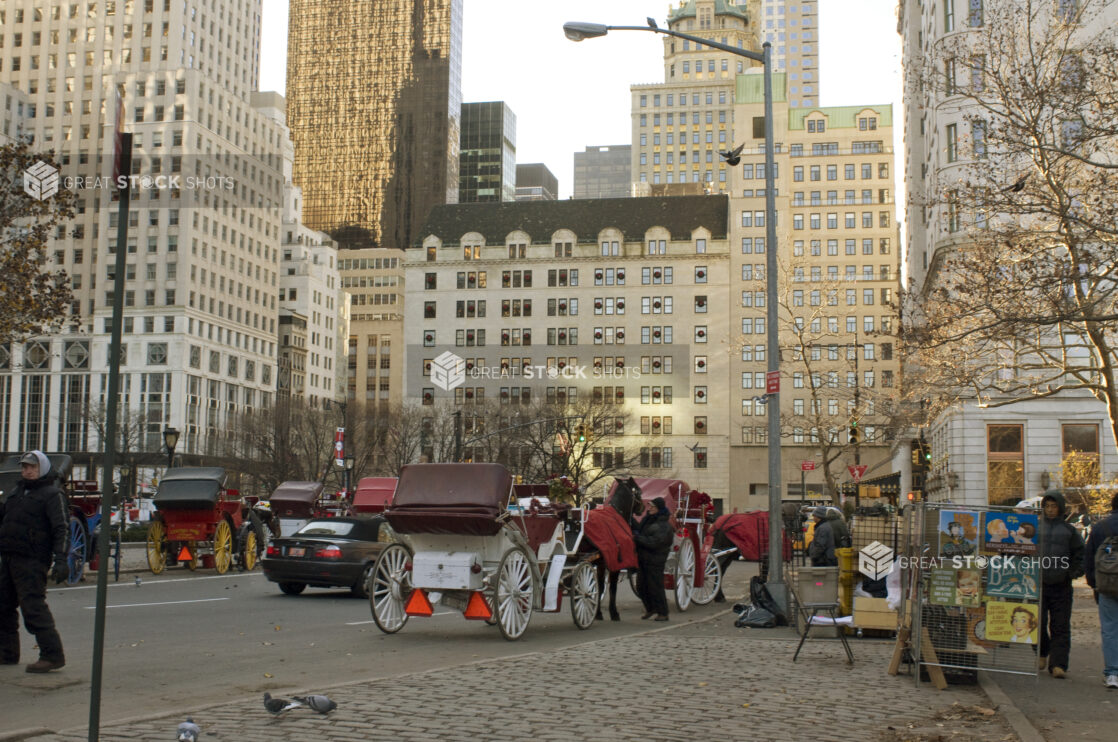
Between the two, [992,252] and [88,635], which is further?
[992,252]

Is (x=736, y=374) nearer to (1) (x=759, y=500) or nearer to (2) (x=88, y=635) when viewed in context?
(1) (x=759, y=500)

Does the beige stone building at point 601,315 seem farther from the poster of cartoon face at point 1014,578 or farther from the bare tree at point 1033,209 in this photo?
the poster of cartoon face at point 1014,578

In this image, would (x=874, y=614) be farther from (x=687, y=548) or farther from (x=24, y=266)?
(x=24, y=266)

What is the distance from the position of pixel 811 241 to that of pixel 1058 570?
107073 millimetres

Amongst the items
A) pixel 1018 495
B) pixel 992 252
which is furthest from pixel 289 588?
pixel 1018 495

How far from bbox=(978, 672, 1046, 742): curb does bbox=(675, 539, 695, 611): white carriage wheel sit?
770 cm

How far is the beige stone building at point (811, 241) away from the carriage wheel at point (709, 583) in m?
85.6

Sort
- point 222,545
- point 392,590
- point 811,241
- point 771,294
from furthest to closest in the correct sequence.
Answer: point 811,241, point 222,545, point 771,294, point 392,590

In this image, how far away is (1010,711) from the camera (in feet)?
29.2

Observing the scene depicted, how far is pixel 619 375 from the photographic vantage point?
364ft

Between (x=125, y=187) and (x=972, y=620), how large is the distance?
7.96 meters

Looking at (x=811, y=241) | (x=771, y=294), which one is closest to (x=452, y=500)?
(x=771, y=294)

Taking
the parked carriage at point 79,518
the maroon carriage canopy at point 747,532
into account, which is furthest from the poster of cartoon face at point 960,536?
the parked carriage at point 79,518

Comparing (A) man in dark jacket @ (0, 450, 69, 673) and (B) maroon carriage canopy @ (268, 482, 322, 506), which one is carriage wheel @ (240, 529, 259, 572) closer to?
(B) maroon carriage canopy @ (268, 482, 322, 506)
